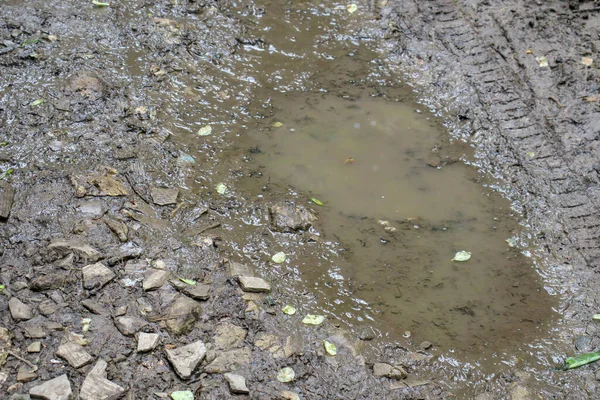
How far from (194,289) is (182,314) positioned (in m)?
0.19

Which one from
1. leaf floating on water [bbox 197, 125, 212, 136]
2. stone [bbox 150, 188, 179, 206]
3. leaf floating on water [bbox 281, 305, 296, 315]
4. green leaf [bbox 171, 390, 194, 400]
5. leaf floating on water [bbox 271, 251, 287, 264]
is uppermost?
leaf floating on water [bbox 197, 125, 212, 136]

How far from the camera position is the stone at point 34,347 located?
8.62ft

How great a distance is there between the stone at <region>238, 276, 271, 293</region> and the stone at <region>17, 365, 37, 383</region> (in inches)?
44.7

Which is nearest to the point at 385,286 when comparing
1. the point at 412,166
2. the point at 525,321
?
the point at 525,321

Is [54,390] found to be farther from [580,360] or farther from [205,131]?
[580,360]

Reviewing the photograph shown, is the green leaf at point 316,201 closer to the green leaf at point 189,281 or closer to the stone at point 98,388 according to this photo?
the green leaf at point 189,281

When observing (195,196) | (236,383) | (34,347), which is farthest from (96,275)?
(236,383)

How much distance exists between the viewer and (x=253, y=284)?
3076 mm

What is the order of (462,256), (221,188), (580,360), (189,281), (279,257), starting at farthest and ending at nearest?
1. (221,188)
2. (462,256)
3. (279,257)
4. (189,281)
5. (580,360)

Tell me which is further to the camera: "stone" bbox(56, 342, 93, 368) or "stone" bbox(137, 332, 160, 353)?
"stone" bbox(137, 332, 160, 353)

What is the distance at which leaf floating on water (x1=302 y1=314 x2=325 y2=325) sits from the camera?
2.99m

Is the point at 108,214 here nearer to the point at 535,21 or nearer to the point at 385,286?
the point at 385,286

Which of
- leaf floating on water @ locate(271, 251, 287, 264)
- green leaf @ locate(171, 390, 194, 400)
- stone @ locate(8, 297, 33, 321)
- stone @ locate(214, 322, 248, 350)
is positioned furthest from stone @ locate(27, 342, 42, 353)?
leaf floating on water @ locate(271, 251, 287, 264)

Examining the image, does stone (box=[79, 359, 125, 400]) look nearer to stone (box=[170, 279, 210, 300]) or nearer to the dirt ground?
the dirt ground
